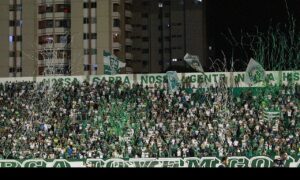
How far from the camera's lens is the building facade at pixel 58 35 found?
2370 inches

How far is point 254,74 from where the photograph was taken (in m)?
31.4

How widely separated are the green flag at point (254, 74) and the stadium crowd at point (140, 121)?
805 millimetres

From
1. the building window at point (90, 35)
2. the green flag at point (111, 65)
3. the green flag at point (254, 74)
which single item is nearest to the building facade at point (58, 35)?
the building window at point (90, 35)

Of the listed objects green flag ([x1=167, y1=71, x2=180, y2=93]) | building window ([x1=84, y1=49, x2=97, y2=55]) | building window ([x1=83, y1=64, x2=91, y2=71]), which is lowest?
green flag ([x1=167, y1=71, x2=180, y2=93])

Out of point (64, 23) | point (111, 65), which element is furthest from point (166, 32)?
point (111, 65)

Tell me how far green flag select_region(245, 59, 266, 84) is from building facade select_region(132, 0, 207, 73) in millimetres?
45910

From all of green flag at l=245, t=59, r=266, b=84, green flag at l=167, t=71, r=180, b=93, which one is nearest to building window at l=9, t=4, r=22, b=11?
green flag at l=167, t=71, r=180, b=93

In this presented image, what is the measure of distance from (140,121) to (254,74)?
769cm

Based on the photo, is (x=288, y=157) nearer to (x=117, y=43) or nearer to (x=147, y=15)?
(x=117, y=43)

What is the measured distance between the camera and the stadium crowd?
82.5 feet

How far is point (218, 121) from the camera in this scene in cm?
2755

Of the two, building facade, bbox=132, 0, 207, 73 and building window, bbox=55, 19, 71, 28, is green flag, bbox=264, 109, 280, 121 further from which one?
building facade, bbox=132, 0, 207, 73

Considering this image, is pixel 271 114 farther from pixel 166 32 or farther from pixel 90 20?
pixel 166 32
